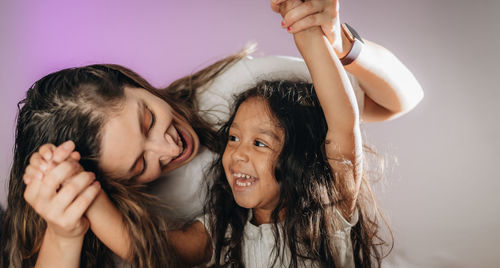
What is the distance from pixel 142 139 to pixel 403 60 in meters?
1.12

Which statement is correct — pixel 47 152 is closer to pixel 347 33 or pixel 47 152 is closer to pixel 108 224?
pixel 108 224

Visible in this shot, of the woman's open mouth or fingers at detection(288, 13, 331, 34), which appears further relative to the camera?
the woman's open mouth

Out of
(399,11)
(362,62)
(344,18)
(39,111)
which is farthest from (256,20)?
(39,111)

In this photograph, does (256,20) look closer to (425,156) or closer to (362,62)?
(362,62)

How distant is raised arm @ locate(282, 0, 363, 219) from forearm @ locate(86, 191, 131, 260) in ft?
1.64

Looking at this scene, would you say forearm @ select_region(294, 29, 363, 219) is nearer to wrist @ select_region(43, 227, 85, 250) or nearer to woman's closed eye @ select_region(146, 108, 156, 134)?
woman's closed eye @ select_region(146, 108, 156, 134)

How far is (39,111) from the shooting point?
90 centimetres

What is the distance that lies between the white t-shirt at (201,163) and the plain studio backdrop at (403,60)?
281mm

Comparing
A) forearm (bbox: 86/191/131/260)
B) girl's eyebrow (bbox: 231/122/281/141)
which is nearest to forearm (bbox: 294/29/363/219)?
girl's eyebrow (bbox: 231/122/281/141)

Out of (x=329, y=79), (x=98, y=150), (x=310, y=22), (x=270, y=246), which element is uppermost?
(x=310, y=22)

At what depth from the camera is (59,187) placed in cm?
80

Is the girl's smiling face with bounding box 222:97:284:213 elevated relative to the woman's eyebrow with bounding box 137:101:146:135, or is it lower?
lower

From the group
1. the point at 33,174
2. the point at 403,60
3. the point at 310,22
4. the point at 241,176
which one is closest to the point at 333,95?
the point at 310,22

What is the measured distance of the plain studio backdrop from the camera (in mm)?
1365
